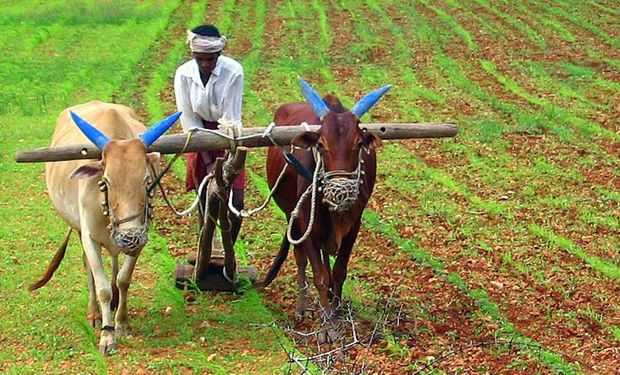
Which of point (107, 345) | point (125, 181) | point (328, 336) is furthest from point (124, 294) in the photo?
point (328, 336)

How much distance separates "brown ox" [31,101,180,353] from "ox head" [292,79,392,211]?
0.96 metres

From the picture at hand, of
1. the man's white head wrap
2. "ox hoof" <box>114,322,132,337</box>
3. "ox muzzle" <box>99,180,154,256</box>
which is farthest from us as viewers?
the man's white head wrap

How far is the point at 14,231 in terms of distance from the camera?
9688 mm

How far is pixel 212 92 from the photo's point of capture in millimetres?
7645

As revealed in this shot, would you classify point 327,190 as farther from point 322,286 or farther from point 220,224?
point 220,224

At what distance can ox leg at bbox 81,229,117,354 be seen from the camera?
22.5 ft

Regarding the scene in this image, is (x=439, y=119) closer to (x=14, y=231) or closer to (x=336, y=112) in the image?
(x=14, y=231)

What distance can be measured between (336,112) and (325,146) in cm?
39

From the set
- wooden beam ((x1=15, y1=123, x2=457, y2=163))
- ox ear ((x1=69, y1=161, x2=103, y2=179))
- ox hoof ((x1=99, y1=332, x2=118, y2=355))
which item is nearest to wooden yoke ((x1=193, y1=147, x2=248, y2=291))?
wooden beam ((x1=15, y1=123, x2=457, y2=163))

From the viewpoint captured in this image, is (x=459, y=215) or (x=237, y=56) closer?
(x=459, y=215)

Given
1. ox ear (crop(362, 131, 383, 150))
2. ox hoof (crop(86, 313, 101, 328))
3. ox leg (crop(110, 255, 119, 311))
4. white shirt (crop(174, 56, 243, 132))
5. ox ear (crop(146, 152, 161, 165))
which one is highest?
ox ear (crop(362, 131, 383, 150))

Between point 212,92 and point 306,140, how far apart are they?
49.9 inches

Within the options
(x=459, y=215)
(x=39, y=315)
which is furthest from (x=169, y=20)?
(x=39, y=315)

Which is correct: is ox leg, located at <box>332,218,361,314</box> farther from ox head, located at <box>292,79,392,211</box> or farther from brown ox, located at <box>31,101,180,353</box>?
brown ox, located at <box>31,101,180,353</box>
